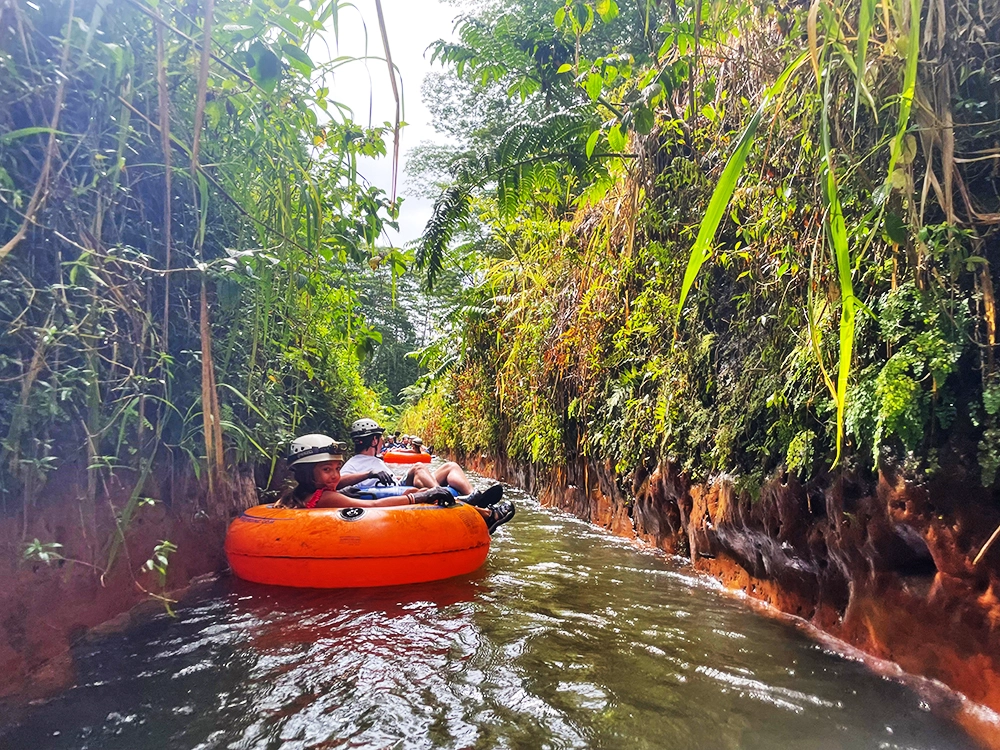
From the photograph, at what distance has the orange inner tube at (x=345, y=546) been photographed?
4445 mm

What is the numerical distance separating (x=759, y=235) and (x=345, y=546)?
3508 millimetres

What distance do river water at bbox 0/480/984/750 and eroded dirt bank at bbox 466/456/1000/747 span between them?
0.19 metres

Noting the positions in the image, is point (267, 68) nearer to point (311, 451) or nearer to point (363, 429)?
point (311, 451)

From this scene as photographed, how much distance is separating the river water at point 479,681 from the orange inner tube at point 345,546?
0.26m

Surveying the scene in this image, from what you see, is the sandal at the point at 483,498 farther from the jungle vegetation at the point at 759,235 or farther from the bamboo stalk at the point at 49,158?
the bamboo stalk at the point at 49,158

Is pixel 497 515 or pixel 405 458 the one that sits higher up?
pixel 497 515

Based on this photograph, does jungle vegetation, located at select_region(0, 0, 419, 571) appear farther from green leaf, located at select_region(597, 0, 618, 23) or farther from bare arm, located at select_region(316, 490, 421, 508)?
green leaf, located at select_region(597, 0, 618, 23)

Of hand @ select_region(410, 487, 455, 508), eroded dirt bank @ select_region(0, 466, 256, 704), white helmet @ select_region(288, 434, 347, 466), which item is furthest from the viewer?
hand @ select_region(410, 487, 455, 508)

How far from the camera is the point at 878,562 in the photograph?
9.43 ft

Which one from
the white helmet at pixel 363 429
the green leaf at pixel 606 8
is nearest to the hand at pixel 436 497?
the white helmet at pixel 363 429

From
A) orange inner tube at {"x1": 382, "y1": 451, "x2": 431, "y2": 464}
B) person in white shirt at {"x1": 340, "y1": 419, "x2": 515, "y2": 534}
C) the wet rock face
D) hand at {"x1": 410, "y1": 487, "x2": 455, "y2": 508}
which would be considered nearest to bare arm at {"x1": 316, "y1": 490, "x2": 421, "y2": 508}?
hand at {"x1": 410, "y1": 487, "x2": 455, "y2": 508}

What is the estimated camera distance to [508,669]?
3000 millimetres

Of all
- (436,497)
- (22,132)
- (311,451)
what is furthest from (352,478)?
(22,132)

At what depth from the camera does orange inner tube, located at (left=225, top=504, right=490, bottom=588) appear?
445 cm
